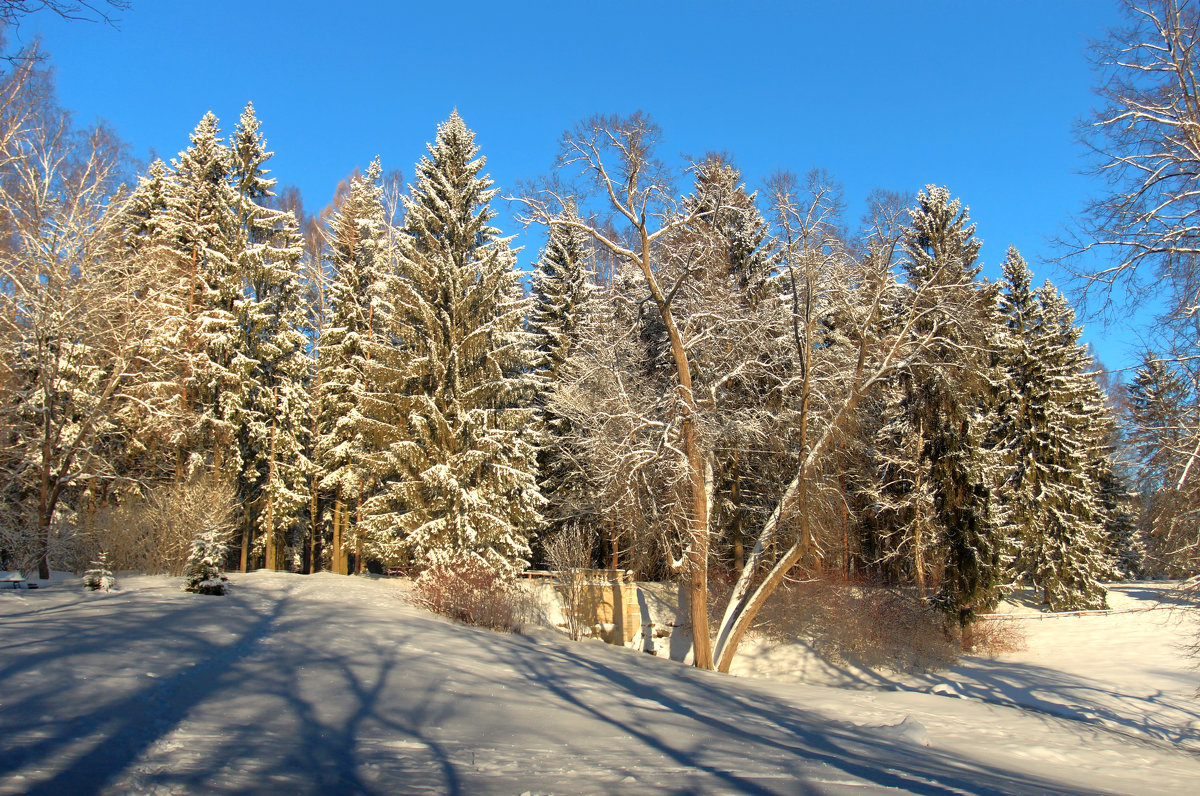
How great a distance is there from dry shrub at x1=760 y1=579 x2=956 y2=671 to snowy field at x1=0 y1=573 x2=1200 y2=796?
4835mm

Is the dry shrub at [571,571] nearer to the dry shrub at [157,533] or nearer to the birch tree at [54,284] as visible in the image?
the dry shrub at [157,533]

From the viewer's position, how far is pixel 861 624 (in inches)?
704

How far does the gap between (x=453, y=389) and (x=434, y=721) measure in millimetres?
14184

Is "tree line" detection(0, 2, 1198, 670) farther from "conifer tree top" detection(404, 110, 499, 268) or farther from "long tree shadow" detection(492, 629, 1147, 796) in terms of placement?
"long tree shadow" detection(492, 629, 1147, 796)

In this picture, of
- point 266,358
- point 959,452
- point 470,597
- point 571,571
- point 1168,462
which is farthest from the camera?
point 266,358

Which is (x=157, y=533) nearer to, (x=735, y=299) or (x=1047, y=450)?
(x=735, y=299)

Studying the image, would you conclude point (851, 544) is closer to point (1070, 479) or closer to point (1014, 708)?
point (1070, 479)

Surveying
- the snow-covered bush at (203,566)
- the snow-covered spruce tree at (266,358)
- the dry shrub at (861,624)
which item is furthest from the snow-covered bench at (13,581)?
the dry shrub at (861,624)

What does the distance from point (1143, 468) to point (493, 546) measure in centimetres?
1517

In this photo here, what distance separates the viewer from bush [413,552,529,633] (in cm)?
1213

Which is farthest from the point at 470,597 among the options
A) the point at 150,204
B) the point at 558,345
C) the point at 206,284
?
the point at 150,204

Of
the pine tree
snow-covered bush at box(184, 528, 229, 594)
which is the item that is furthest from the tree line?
snow-covered bush at box(184, 528, 229, 594)

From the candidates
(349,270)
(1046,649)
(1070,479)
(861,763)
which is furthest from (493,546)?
(1070,479)

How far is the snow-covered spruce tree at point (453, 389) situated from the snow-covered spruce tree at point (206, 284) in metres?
5.86
